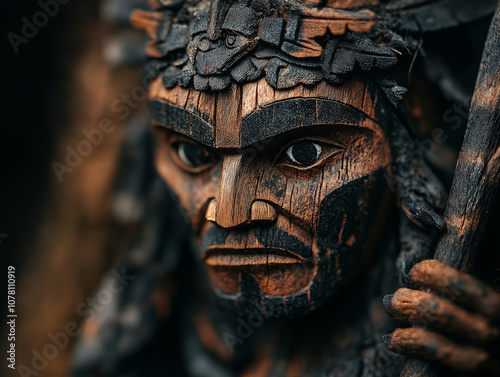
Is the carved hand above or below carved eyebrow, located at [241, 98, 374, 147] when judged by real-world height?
below

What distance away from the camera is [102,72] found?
1.57 m

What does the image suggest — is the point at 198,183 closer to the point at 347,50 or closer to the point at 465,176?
the point at 347,50

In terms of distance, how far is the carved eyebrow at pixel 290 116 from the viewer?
1.02 metres

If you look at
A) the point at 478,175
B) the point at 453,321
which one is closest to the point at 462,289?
the point at 453,321

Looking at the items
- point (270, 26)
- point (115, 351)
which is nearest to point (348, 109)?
point (270, 26)

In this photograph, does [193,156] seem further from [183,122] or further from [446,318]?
[446,318]

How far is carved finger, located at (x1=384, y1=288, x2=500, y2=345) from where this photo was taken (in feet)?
2.87

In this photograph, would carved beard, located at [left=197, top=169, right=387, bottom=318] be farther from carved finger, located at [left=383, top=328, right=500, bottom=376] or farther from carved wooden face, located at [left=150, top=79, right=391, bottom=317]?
carved finger, located at [left=383, top=328, right=500, bottom=376]

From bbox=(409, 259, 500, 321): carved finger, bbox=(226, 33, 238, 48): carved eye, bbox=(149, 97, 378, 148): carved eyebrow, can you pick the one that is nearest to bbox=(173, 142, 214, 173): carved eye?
bbox=(149, 97, 378, 148): carved eyebrow

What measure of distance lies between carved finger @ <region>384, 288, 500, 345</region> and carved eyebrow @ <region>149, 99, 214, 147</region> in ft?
1.68

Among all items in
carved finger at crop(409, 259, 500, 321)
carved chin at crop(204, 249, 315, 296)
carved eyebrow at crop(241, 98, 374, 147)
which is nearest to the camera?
carved finger at crop(409, 259, 500, 321)

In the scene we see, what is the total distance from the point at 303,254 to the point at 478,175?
1.28ft

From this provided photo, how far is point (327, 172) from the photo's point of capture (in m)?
1.08

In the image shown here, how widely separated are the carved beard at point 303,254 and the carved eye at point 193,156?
15 cm
